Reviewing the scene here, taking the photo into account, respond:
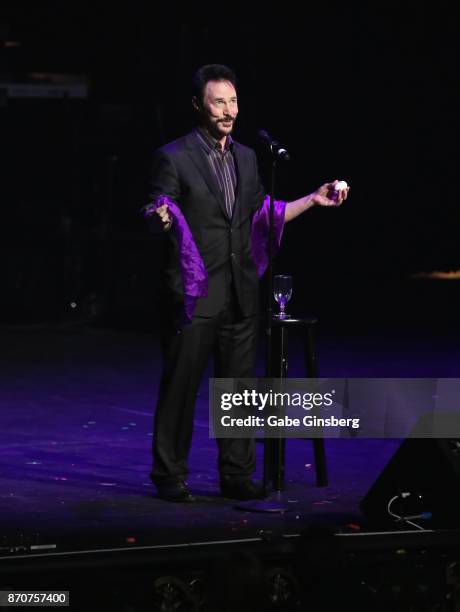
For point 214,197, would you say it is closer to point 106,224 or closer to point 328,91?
point 106,224

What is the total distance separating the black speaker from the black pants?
1013 millimetres

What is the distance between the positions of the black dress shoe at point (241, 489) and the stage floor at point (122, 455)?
92 mm

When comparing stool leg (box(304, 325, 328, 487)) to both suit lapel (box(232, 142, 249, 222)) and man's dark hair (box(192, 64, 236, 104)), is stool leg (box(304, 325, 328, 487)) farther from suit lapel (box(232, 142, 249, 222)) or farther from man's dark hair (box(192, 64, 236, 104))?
man's dark hair (box(192, 64, 236, 104))

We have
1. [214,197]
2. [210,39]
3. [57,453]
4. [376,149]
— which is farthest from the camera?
[376,149]

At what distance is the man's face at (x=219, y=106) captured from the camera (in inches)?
250

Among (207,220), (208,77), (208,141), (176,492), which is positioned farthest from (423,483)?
(208,77)

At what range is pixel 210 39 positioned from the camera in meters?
14.7

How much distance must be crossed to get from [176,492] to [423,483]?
132 centimetres

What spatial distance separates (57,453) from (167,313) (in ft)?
5.00

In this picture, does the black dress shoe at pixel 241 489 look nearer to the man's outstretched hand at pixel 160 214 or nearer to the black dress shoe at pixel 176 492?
the black dress shoe at pixel 176 492

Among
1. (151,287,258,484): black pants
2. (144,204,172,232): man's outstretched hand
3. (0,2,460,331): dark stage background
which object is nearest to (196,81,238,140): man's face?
(144,204,172,232): man's outstretched hand

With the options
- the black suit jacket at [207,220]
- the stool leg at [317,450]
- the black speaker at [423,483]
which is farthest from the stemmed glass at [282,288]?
the black speaker at [423,483]

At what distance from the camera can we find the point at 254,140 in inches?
560

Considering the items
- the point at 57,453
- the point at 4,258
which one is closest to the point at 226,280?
the point at 57,453
